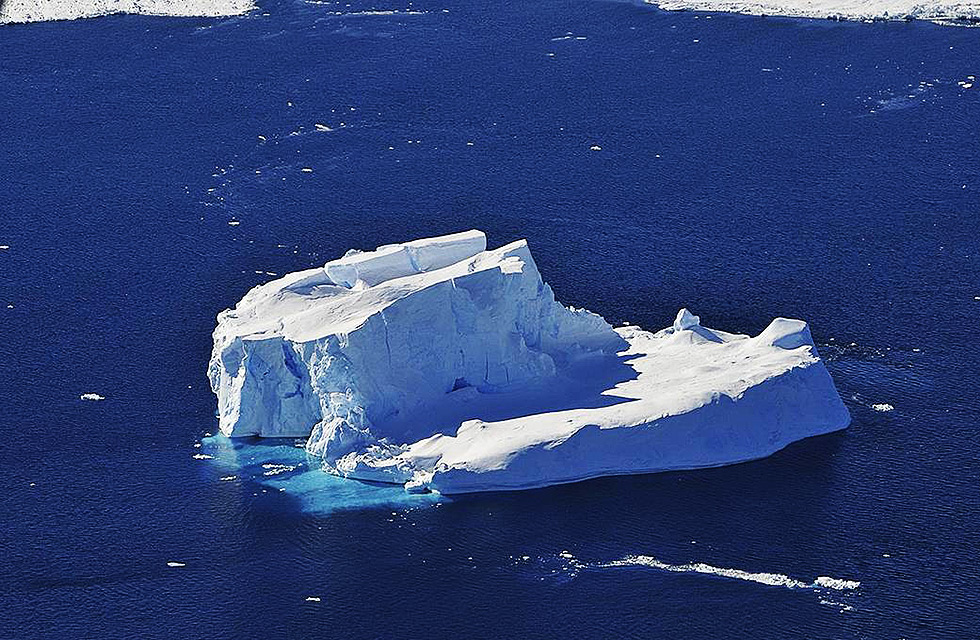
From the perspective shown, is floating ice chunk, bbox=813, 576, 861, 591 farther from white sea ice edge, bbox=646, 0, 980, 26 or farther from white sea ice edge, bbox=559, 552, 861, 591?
white sea ice edge, bbox=646, 0, 980, 26

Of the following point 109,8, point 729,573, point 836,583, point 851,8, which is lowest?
point 836,583

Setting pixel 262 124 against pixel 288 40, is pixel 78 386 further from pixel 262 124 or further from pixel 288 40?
pixel 288 40

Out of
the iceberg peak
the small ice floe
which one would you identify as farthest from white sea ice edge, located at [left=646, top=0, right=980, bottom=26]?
the small ice floe

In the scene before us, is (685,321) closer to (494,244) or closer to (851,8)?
(494,244)

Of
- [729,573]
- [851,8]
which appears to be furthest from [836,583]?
[851,8]

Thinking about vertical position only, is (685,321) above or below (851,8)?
below

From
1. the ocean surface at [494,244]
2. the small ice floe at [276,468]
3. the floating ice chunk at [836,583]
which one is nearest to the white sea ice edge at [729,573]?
the floating ice chunk at [836,583]
